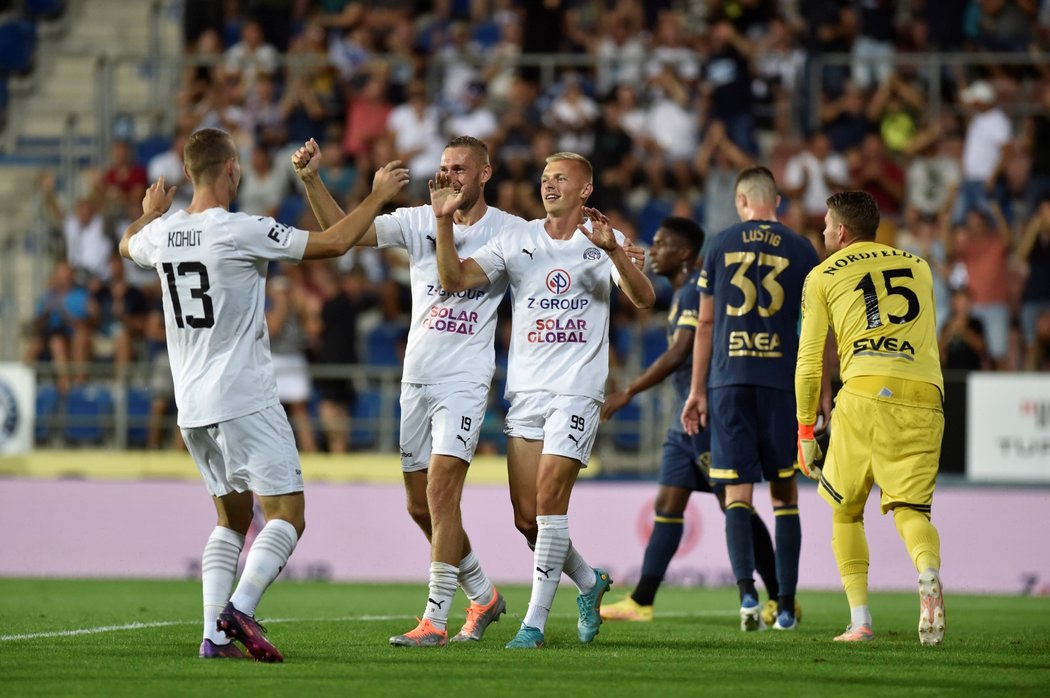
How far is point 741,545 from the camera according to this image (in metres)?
9.98

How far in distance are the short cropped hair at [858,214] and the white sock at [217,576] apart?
3.82m

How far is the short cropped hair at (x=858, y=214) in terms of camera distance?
348 inches

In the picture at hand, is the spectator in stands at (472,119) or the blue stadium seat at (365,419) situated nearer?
the blue stadium seat at (365,419)

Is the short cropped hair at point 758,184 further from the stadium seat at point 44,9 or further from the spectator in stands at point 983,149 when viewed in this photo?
the stadium seat at point 44,9

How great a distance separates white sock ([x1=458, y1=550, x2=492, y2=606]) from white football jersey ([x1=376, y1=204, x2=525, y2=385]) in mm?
1071

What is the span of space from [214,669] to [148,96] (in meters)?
17.6

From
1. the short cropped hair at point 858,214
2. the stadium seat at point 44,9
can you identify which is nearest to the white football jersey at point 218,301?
the short cropped hair at point 858,214

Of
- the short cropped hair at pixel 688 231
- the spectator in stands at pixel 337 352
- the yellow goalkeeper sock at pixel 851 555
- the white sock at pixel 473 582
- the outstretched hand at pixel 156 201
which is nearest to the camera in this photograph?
the outstretched hand at pixel 156 201

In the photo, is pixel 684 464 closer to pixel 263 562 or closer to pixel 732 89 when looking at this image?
pixel 263 562

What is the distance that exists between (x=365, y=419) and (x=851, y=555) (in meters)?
9.46

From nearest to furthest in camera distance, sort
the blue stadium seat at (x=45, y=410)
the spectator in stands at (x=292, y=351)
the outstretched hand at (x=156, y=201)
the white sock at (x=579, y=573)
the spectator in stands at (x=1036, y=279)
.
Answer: the outstretched hand at (x=156, y=201), the white sock at (x=579, y=573), the spectator in stands at (x=292, y=351), the blue stadium seat at (x=45, y=410), the spectator in stands at (x=1036, y=279)

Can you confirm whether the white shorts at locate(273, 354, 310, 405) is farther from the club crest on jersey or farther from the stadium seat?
the stadium seat

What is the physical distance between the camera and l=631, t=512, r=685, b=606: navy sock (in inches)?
428

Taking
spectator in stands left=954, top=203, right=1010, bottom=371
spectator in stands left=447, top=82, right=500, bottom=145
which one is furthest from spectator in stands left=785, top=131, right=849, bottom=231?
spectator in stands left=447, top=82, right=500, bottom=145
